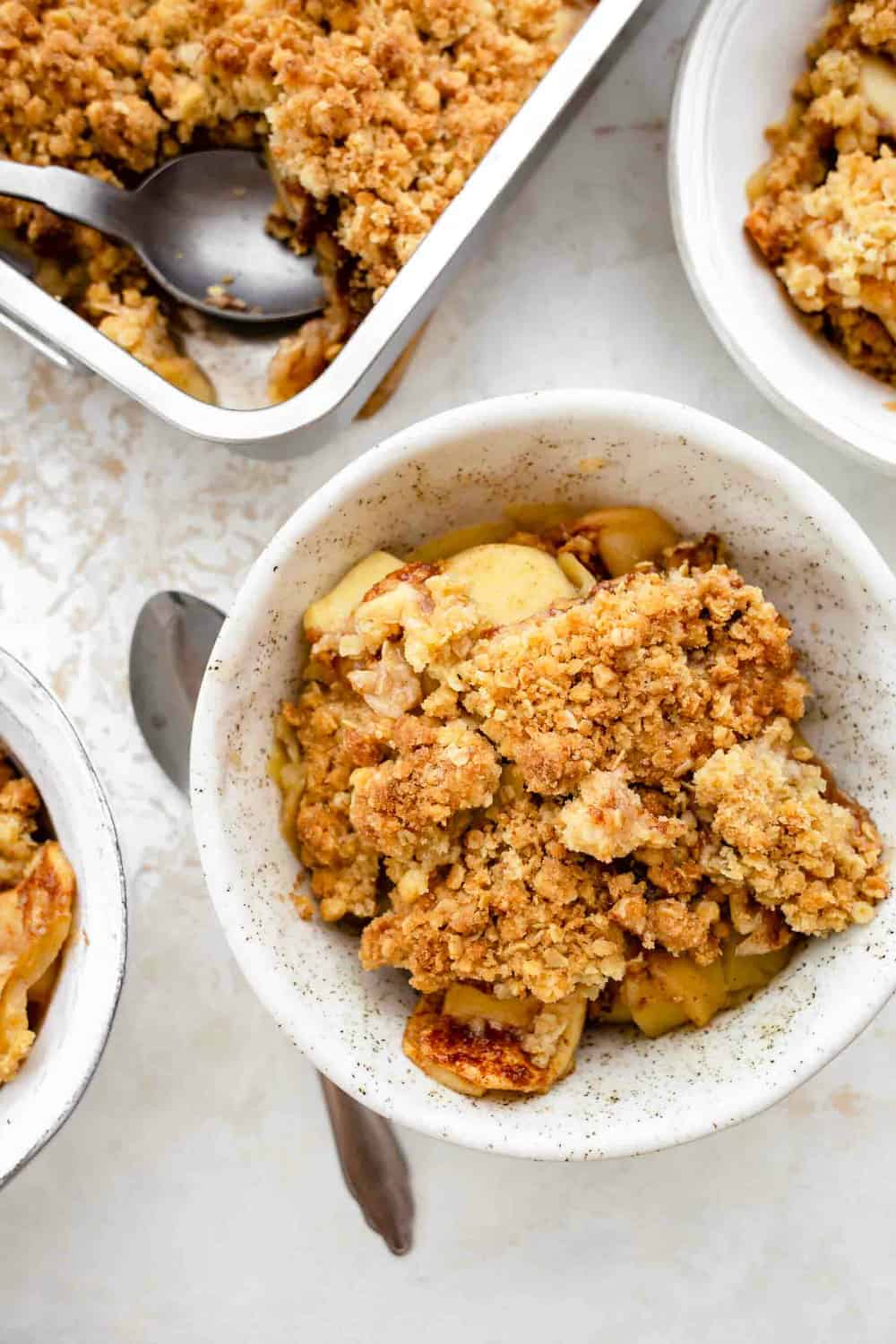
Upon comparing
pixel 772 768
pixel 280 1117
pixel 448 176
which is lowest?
A: pixel 280 1117

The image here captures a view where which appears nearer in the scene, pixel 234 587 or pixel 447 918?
pixel 447 918

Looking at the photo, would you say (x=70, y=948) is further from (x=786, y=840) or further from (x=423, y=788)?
(x=786, y=840)

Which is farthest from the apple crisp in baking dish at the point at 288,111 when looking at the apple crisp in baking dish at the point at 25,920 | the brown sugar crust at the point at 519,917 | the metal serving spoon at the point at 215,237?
the brown sugar crust at the point at 519,917

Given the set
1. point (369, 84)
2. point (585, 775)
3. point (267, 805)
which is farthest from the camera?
point (369, 84)

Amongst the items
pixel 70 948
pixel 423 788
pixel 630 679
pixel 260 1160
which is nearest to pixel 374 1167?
pixel 260 1160

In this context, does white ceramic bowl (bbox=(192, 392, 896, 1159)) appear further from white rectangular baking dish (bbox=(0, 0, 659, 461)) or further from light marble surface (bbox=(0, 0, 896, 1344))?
light marble surface (bbox=(0, 0, 896, 1344))

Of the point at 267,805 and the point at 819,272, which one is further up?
the point at 819,272

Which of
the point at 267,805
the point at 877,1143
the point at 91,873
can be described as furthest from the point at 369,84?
the point at 877,1143

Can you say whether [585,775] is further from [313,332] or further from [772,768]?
[313,332]
